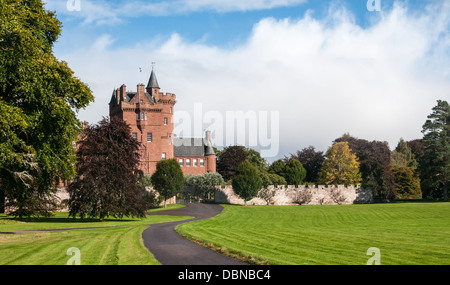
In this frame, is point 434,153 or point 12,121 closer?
point 12,121

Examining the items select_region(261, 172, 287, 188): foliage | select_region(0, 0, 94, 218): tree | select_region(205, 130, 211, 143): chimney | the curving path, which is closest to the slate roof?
select_region(205, 130, 211, 143): chimney

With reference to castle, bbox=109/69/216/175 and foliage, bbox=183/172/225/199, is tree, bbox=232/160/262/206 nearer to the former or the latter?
foliage, bbox=183/172/225/199

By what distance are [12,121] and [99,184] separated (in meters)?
20.6

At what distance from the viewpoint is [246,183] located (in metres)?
64.5

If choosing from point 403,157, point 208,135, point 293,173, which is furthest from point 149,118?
point 403,157

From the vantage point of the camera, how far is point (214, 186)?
239 feet

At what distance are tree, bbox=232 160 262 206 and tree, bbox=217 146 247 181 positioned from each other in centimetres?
2615

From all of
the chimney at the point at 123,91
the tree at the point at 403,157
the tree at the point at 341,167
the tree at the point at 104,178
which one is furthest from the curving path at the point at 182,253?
the tree at the point at 403,157

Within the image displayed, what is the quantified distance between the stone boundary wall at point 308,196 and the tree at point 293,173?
53.9 ft

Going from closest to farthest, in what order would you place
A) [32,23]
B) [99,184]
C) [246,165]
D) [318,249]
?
1. [318,249]
2. [32,23]
3. [99,184]
4. [246,165]

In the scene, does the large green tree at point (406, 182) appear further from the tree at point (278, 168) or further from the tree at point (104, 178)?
the tree at point (104, 178)

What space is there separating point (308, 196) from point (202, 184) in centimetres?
1842
